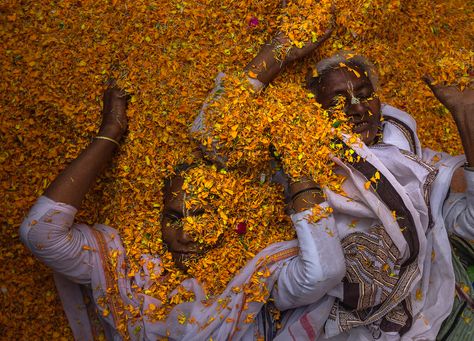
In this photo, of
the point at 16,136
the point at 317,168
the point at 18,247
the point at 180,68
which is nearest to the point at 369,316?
the point at 317,168

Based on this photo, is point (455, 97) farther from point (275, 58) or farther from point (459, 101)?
point (275, 58)

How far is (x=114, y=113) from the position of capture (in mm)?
3182

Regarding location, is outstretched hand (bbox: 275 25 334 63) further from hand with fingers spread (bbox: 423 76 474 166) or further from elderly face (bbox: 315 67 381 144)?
Answer: hand with fingers spread (bbox: 423 76 474 166)

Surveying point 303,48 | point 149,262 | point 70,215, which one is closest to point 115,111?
point 70,215

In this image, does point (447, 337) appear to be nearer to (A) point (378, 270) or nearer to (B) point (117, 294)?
(A) point (378, 270)

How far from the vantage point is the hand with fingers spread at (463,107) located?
2.82 meters

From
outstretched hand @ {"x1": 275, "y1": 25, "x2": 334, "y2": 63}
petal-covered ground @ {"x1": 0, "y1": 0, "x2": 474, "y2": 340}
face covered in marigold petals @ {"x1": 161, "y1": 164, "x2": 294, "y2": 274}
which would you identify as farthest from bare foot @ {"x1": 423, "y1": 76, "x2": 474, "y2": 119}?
face covered in marigold petals @ {"x1": 161, "y1": 164, "x2": 294, "y2": 274}

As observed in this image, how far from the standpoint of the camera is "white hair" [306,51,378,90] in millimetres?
3125

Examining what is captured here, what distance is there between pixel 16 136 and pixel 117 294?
3.54ft

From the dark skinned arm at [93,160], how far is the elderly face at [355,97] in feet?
3.58

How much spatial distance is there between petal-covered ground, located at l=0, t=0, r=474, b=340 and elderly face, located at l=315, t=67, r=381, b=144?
0.73 feet

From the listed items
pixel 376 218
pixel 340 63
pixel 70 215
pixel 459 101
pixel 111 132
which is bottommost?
pixel 376 218

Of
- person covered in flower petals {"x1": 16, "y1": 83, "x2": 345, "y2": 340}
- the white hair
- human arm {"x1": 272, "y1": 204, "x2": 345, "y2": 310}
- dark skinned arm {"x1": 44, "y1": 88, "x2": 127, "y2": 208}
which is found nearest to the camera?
human arm {"x1": 272, "y1": 204, "x2": 345, "y2": 310}

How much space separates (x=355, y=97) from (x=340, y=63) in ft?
0.66
